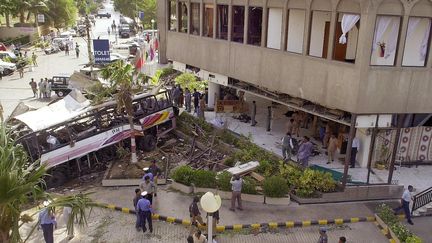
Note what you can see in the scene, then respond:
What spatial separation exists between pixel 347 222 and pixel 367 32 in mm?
6660

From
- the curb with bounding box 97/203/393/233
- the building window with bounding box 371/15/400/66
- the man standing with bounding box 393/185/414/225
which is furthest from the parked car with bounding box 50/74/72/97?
the man standing with bounding box 393/185/414/225

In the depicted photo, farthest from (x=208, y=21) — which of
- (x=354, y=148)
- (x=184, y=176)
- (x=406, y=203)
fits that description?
(x=406, y=203)

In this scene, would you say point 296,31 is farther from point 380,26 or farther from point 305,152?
point 305,152

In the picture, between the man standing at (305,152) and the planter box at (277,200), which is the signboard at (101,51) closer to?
the man standing at (305,152)

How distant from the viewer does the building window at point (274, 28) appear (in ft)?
61.3

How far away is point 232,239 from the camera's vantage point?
45.0 feet

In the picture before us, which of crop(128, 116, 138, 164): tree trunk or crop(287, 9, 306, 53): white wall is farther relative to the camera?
crop(128, 116, 138, 164): tree trunk

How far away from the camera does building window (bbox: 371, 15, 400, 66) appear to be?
1487cm

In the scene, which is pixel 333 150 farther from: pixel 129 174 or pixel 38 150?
pixel 38 150

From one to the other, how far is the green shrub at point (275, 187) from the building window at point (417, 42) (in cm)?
628

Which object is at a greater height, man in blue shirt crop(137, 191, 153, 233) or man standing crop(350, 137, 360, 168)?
man standing crop(350, 137, 360, 168)

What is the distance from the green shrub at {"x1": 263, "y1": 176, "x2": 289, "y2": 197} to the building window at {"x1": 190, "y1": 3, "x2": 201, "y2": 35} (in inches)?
450

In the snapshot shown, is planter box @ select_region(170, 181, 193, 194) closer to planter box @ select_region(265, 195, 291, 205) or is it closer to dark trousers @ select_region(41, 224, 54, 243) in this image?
planter box @ select_region(265, 195, 291, 205)

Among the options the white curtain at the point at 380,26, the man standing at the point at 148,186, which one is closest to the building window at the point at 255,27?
the white curtain at the point at 380,26
